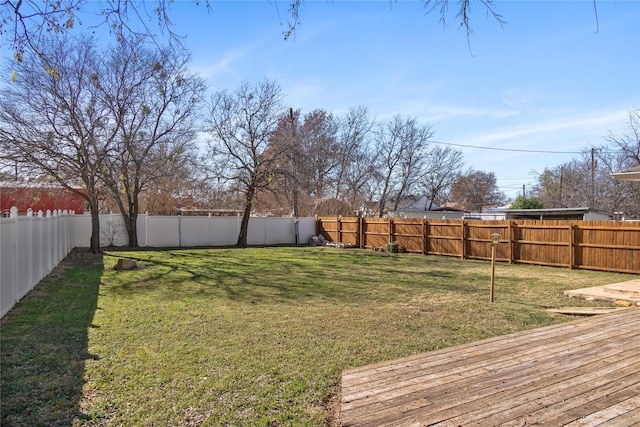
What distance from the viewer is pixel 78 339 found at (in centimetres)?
504

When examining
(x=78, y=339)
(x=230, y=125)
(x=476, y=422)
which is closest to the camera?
(x=476, y=422)

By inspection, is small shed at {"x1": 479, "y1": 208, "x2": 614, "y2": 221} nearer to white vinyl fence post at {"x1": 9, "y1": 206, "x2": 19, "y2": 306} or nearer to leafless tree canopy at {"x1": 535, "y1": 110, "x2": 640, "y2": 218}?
leafless tree canopy at {"x1": 535, "y1": 110, "x2": 640, "y2": 218}

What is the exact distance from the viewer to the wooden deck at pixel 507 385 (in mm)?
2811

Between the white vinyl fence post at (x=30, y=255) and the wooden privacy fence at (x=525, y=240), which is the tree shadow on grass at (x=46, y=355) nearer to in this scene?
the white vinyl fence post at (x=30, y=255)

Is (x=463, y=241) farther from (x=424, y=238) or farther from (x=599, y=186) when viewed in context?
(x=599, y=186)

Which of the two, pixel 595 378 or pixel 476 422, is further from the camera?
pixel 595 378

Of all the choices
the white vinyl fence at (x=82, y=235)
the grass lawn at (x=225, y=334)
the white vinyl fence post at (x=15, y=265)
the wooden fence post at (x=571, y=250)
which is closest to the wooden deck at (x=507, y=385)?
the grass lawn at (x=225, y=334)

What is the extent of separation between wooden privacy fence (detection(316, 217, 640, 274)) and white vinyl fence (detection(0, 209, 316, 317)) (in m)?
5.05

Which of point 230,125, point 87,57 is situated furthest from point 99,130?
point 230,125

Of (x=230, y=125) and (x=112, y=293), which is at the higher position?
(x=230, y=125)

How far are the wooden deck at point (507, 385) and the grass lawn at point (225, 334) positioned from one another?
0.37 metres

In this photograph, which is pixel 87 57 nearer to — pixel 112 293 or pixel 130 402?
pixel 112 293

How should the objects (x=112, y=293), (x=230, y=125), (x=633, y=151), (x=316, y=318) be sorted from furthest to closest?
(x=633, y=151) → (x=230, y=125) → (x=112, y=293) → (x=316, y=318)

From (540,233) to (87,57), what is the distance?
15622mm
